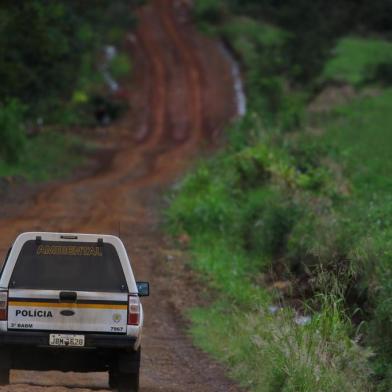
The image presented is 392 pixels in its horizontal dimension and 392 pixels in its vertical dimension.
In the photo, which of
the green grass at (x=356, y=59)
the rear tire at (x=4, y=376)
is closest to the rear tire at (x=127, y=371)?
the rear tire at (x=4, y=376)

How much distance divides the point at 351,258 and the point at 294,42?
3432cm

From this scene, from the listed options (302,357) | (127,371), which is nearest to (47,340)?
(127,371)

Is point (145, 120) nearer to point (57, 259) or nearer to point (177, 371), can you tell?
point (177, 371)

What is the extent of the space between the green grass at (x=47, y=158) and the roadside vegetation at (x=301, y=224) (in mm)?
4885

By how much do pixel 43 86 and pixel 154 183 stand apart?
5.44 meters

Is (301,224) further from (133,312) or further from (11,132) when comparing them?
(11,132)

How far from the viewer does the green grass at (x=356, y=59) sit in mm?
46125

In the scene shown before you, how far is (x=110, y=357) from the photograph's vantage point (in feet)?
36.2

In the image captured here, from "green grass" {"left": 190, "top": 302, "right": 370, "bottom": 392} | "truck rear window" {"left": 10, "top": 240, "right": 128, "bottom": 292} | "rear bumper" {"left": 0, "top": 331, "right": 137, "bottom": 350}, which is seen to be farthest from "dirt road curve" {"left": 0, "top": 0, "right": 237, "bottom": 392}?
"truck rear window" {"left": 10, "top": 240, "right": 128, "bottom": 292}

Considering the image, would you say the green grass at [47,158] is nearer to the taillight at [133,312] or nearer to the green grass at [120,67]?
the green grass at [120,67]

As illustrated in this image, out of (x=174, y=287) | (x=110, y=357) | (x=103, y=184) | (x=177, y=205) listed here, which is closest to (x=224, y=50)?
(x=103, y=184)

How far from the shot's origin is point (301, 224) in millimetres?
19391

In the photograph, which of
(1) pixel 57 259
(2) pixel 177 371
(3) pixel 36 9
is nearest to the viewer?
(1) pixel 57 259

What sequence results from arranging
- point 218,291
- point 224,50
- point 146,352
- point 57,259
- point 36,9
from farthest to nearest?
point 224,50, point 36,9, point 218,291, point 146,352, point 57,259
